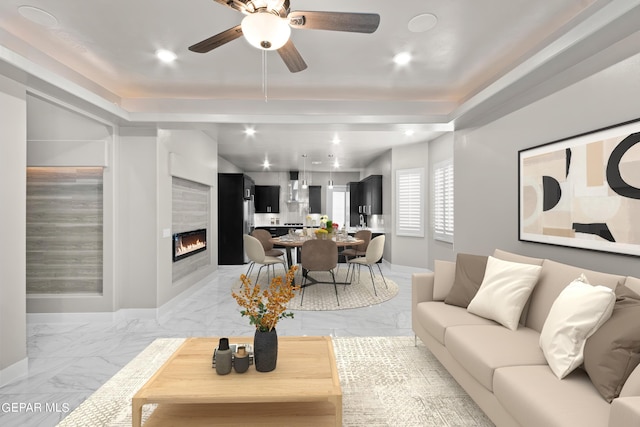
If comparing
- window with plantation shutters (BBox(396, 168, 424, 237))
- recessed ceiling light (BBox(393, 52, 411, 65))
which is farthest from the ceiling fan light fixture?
window with plantation shutters (BBox(396, 168, 424, 237))

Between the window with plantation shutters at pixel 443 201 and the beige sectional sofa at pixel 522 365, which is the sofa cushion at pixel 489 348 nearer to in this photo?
the beige sectional sofa at pixel 522 365

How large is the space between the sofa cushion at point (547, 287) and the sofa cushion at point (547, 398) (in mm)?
557

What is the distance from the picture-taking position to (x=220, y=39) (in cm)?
201

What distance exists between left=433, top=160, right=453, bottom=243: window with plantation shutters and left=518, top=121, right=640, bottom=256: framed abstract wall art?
8.55 feet

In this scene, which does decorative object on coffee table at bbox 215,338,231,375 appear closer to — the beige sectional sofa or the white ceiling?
the beige sectional sofa

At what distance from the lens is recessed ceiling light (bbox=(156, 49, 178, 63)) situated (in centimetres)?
290

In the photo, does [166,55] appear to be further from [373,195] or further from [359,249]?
[373,195]

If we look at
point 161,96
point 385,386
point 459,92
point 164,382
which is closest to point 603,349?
point 385,386

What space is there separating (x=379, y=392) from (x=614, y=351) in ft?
4.64

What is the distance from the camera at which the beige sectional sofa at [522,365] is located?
1.30 m

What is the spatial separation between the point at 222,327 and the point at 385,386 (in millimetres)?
2041

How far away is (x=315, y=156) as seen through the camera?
798cm

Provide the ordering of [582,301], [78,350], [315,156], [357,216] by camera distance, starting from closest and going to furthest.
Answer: [582,301] < [78,350] < [315,156] < [357,216]

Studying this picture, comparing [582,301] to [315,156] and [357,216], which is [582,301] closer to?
[315,156]
